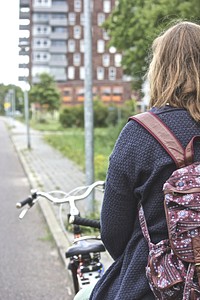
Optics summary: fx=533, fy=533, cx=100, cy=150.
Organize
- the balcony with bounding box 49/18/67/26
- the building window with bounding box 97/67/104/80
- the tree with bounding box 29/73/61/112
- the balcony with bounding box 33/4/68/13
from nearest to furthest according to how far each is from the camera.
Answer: the tree with bounding box 29/73/61/112 → the balcony with bounding box 33/4/68/13 → the building window with bounding box 97/67/104/80 → the balcony with bounding box 49/18/67/26

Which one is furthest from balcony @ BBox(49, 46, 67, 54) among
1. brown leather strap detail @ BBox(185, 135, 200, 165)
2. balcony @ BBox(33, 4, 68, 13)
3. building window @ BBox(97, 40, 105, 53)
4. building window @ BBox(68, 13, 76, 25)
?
brown leather strap detail @ BBox(185, 135, 200, 165)

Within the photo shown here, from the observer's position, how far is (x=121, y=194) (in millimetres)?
1852

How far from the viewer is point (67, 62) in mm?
95188

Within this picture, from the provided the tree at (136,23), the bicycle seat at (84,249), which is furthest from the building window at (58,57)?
the bicycle seat at (84,249)

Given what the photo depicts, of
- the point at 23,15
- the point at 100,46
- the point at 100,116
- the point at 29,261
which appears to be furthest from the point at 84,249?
the point at 100,46

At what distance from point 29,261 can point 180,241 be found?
4.76 metres

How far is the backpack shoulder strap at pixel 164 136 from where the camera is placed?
175 cm

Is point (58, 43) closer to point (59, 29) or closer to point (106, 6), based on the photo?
point (59, 29)

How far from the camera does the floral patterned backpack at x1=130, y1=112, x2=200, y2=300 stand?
1.66 metres

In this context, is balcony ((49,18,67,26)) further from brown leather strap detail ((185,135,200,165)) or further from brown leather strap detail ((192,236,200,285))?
brown leather strap detail ((192,236,200,285))

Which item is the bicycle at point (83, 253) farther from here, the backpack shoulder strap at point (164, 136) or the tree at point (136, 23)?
the tree at point (136, 23)

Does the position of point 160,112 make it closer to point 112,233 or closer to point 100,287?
point 112,233

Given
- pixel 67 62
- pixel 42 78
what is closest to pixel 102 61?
pixel 67 62

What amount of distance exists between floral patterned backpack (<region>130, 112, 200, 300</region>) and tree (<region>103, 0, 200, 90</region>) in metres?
12.3
